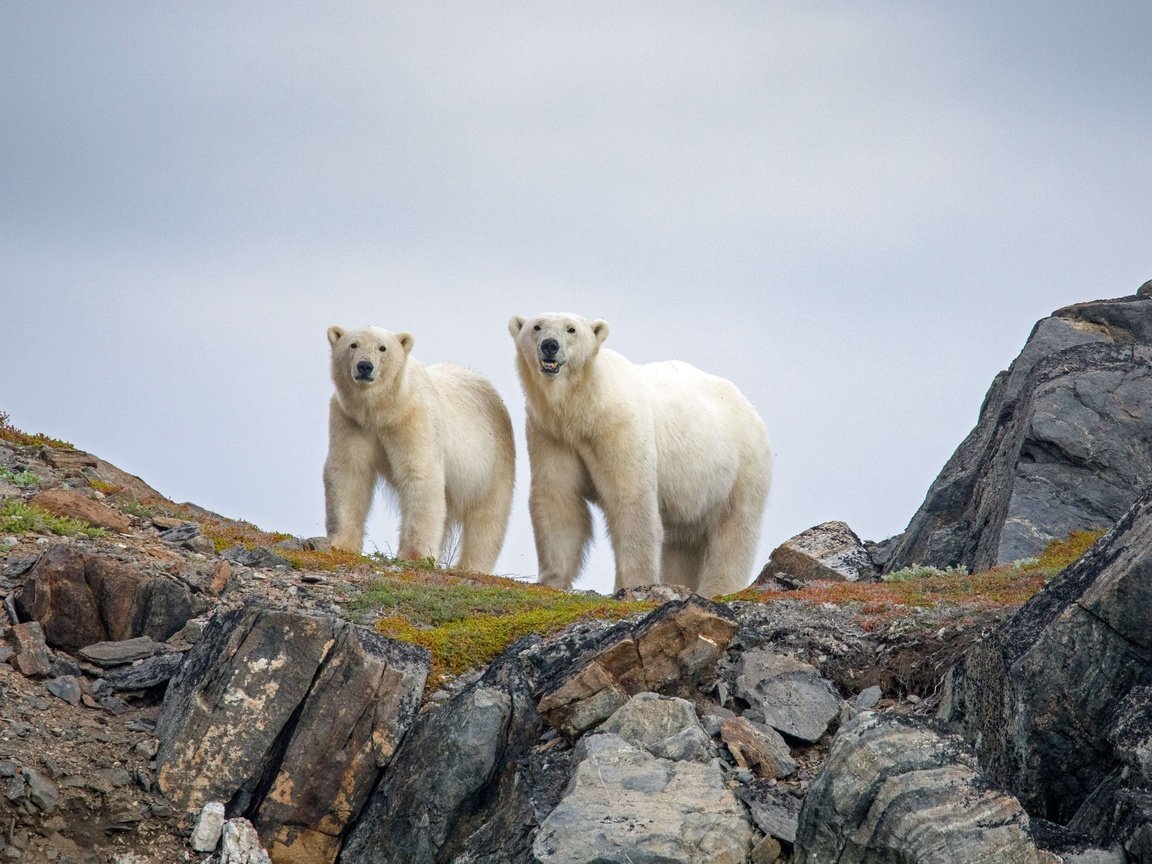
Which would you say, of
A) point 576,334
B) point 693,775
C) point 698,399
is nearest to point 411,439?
point 576,334

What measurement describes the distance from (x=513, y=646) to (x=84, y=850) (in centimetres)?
300

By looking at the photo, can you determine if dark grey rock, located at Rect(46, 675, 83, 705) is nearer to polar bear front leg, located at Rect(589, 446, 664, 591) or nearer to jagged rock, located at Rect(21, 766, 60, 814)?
jagged rock, located at Rect(21, 766, 60, 814)

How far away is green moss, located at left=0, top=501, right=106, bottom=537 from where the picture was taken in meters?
10.8

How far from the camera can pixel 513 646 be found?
8.95 metres

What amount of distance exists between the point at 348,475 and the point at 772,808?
339 inches

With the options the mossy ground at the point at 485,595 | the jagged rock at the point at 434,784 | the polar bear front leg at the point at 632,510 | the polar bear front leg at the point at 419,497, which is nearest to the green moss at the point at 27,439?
the mossy ground at the point at 485,595

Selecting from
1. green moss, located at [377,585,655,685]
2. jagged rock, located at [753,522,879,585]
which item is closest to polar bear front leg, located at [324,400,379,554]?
green moss, located at [377,585,655,685]

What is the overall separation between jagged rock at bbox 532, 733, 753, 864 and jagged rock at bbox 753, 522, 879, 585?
6420 millimetres

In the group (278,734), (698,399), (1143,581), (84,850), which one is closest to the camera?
(1143,581)

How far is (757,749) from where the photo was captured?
7.38m

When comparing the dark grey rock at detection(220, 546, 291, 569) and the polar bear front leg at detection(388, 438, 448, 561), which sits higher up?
the polar bear front leg at detection(388, 438, 448, 561)

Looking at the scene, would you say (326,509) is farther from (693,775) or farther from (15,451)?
(693,775)

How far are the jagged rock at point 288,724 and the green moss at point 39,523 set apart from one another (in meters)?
3.26

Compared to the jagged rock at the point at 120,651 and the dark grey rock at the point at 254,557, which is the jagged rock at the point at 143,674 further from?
the dark grey rock at the point at 254,557
